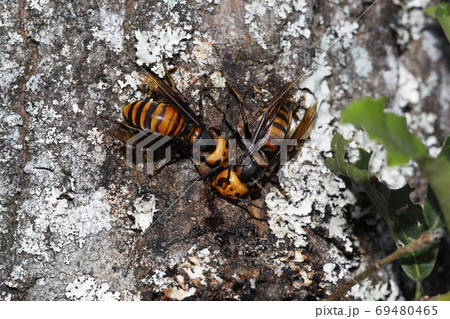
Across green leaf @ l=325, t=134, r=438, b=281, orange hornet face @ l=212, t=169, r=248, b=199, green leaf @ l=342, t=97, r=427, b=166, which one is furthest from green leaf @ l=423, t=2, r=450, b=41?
orange hornet face @ l=212, t=169, r=248, b=199

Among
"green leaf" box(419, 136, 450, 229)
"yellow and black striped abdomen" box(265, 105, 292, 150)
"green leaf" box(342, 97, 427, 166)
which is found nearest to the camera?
"green leaf" box(342, 97, 427, 166)

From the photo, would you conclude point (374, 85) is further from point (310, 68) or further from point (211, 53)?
point (211, 53)

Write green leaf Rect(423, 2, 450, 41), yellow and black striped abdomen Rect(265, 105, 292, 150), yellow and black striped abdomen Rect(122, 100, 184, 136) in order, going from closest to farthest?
1. green leaf Rect(423, 2, 450, 41)
2. yellow and black striped abdomen Rect(122, 100, 184, 136)
3. yellow and black striped abdomen Rect(265, 105, 292, 150)

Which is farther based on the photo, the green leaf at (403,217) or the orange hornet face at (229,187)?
the orange hornet face at (229,187)

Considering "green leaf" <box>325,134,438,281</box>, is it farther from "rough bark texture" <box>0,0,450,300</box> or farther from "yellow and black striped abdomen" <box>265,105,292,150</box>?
"yellow and black striped abdomen" <box>265,105,292,150</box>

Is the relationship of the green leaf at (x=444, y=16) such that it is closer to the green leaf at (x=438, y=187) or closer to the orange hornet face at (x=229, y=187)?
the green leaf at (x=438, y=187)

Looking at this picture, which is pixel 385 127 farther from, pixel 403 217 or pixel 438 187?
pixel 403 217

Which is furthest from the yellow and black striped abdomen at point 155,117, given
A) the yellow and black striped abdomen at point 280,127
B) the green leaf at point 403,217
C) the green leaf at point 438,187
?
the green leaf at point 438,187
